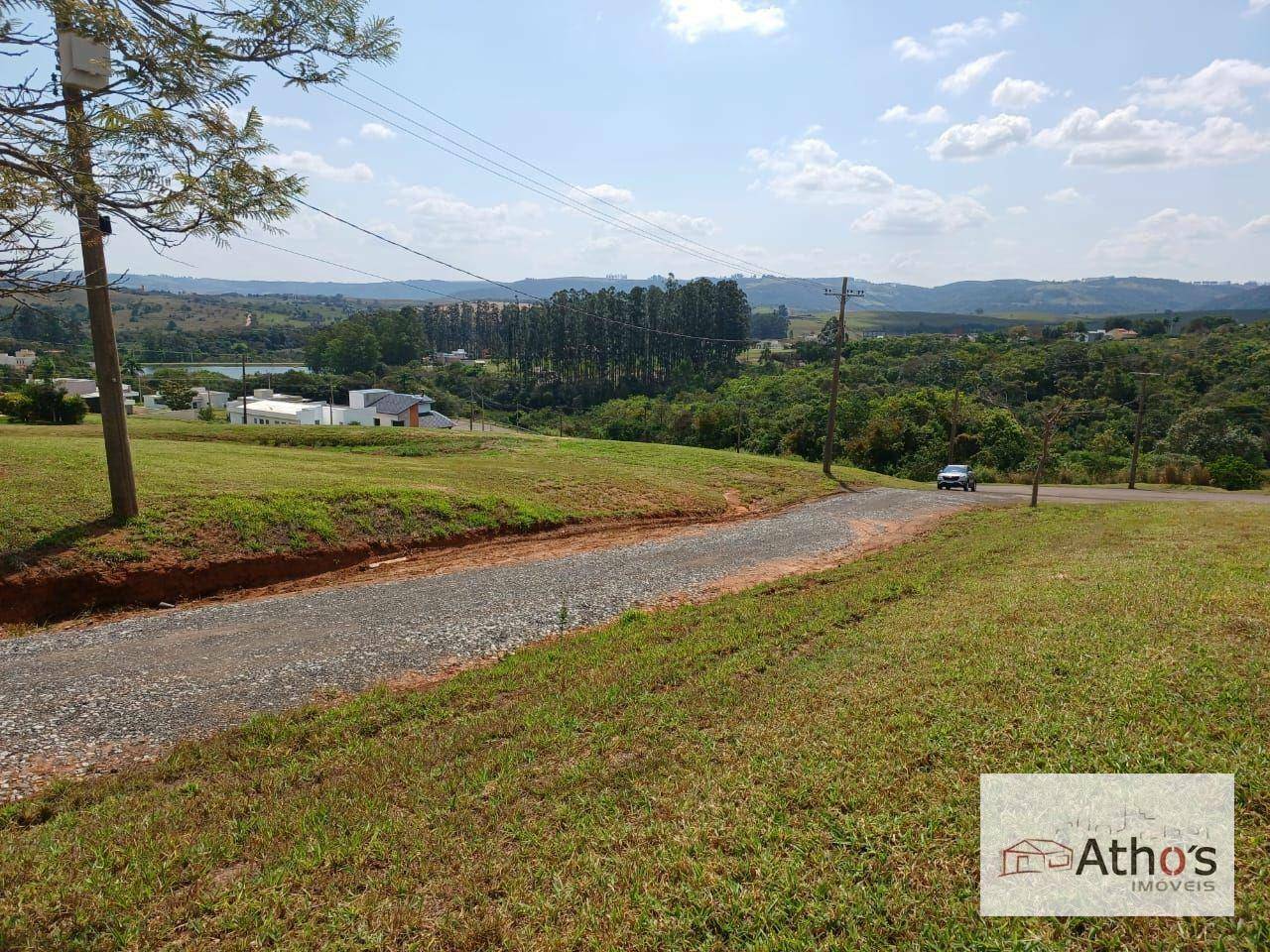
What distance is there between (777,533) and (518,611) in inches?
364

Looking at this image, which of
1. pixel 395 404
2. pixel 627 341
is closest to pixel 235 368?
pixel 627 341

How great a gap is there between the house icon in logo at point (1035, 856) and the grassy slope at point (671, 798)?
0.82 ft

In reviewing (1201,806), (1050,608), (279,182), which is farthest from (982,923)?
(279,182)

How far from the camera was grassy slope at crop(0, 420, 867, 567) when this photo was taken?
11672mm

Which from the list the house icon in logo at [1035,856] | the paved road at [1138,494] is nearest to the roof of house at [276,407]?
the paved road at [1138,494]

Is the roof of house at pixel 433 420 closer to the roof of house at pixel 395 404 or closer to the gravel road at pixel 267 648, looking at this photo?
the roof of house at pixel 395 404

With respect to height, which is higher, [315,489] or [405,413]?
[315,489]

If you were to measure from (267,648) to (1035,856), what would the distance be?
8.34 meters

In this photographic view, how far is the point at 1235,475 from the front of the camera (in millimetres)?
43562

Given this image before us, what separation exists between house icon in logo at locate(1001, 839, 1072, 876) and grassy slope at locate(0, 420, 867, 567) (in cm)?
1233

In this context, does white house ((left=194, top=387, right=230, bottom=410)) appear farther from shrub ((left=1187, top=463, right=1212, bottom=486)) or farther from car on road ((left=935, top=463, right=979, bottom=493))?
shrub ((left=1187, top=463, right=1212, bottom=486))

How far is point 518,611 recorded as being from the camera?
10.5 metres

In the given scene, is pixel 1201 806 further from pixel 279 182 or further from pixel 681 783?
pixel 279 182

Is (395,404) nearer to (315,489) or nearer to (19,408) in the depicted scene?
(19,408)
